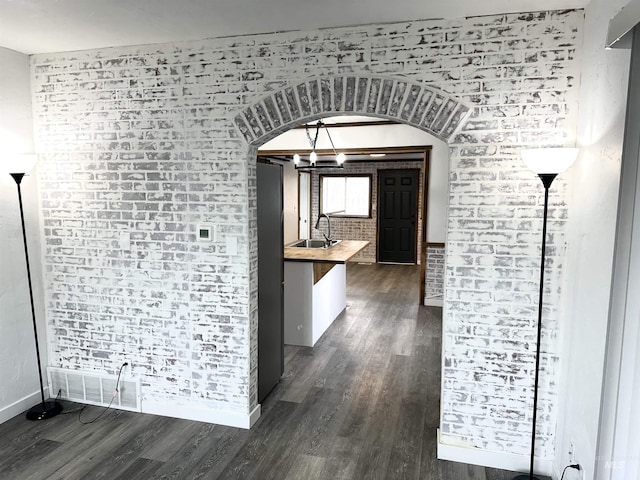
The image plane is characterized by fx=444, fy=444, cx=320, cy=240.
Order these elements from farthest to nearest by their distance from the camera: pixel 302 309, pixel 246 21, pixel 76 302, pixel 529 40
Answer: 1. pixel 302 309
2. pixel 76 302
3. pixel 246 21
4. pixel 529 40

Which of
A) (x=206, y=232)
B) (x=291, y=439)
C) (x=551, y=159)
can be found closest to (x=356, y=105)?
(x=551, y=159)

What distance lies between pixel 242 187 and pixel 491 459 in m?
2.25

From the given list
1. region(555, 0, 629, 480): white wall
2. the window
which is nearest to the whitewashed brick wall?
region(555, 0, 629, 480): white wall

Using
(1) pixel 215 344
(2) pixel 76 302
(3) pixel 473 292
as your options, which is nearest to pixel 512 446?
(3) pixel 473 292

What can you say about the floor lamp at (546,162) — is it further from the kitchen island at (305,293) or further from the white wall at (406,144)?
the white wall at (406,144)

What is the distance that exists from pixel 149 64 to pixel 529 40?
2.33 metres

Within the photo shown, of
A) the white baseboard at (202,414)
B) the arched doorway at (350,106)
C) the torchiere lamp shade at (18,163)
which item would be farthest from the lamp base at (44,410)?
the arched doorway at (350,106)

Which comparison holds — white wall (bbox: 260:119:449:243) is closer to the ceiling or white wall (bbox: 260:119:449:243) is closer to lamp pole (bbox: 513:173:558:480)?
the ceiling

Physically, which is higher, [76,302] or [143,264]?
[143,264]

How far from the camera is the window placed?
32.9 ft

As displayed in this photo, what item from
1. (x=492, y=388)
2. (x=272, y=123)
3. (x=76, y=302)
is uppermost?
(x=272, y=123)

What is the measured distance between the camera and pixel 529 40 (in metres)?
2.37

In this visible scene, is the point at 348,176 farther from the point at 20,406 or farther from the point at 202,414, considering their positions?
the point at 20,406

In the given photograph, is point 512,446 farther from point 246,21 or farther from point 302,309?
point 246,21
